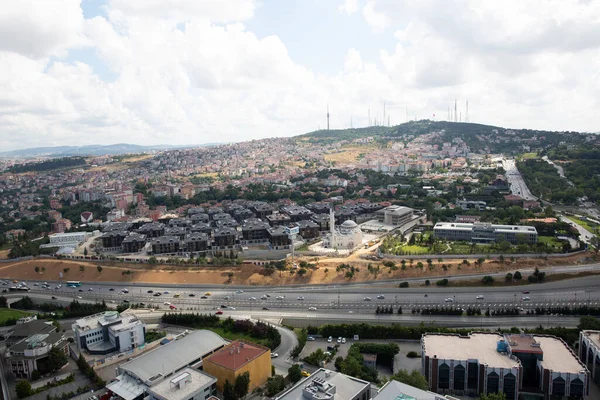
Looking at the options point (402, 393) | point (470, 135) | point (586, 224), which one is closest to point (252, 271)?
point (402, 393)

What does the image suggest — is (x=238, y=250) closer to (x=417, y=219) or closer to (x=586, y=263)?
(x=417, y=219)

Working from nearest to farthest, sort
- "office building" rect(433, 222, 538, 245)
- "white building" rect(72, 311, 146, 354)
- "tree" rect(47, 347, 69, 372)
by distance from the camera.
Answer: "tree" rect(47, 347, 69, 372) < "white building" rect(72, 311, 146, 354) < "office building" rect(433, 222, 538, 245)

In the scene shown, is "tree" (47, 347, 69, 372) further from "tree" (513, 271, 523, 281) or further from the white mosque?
"tree" (513, 271, 523, 281)

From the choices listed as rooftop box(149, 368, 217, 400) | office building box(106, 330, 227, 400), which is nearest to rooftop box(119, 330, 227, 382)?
office building box(106, 330, 227, 400)

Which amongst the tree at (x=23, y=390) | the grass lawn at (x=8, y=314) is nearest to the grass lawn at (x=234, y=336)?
the tree at (x=23, y=390)

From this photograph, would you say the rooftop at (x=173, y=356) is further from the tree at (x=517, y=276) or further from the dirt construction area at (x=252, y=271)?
the tree at (x=517, y=276)

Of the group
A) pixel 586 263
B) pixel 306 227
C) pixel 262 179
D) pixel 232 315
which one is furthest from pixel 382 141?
pixel 232 315
